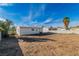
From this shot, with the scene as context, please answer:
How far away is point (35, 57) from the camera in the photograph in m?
5.76

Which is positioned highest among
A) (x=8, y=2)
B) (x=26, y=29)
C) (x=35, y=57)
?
(x=8, y=2)

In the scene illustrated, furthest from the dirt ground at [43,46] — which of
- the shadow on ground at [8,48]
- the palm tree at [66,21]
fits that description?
the palm tree at [66,21]

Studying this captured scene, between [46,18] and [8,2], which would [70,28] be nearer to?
[46,18]

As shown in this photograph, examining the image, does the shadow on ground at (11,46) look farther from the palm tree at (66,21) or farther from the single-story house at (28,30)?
the palm tree at (66,21)

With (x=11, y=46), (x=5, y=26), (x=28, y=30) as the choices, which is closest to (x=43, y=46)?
(x=28, y=30)

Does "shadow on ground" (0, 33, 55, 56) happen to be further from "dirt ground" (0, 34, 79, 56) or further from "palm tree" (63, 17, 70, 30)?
"palm tree" (63, 17, 70, 30)

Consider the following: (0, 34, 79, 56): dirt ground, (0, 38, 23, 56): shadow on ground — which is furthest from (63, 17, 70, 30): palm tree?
(0, 38, 23, 56): shadow on ground

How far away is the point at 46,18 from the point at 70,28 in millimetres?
348

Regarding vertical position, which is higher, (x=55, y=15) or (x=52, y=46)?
(x=55, y=15)

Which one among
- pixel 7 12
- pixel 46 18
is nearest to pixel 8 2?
pixel 7 12

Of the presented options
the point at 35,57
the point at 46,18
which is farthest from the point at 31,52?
the point at 46,18

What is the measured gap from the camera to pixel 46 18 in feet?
18.9

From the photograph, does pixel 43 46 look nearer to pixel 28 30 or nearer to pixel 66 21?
pixel 28 30

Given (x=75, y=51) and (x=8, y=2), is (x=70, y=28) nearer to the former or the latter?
(x=75, y=51)
